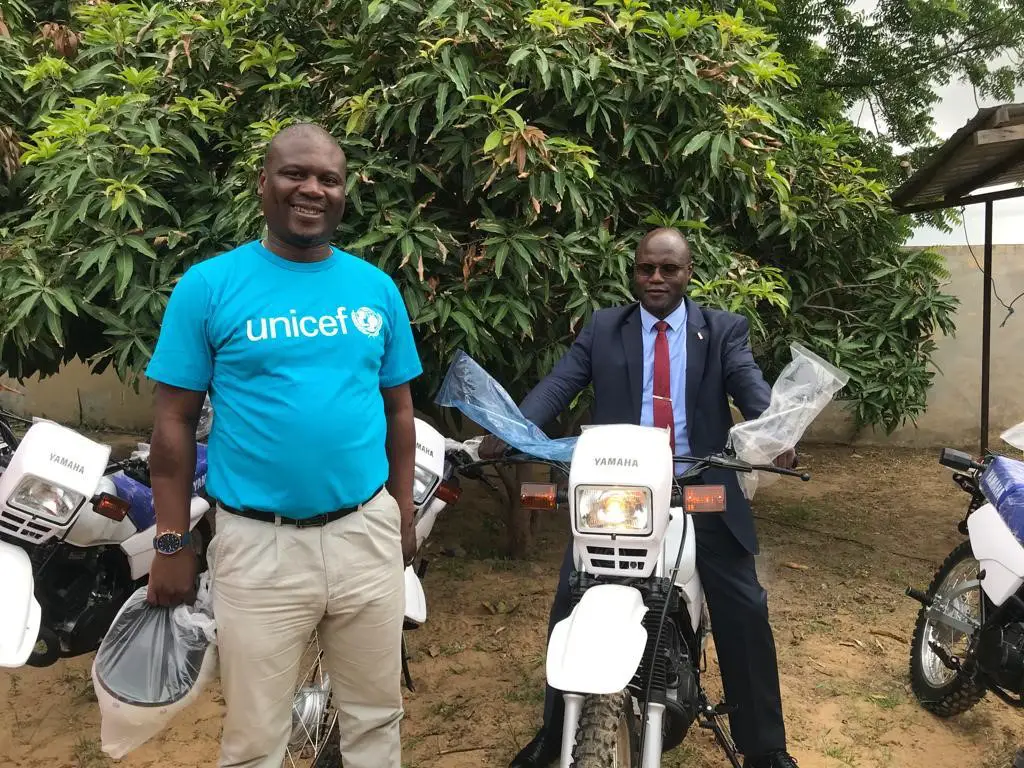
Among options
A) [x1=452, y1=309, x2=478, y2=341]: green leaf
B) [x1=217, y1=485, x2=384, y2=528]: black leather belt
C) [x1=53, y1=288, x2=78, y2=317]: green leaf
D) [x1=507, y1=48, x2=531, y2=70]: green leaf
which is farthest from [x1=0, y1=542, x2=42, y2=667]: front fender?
[x1=507, y1=48, x2=531, y2=70]: green leaf

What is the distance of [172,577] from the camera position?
74.4 inches

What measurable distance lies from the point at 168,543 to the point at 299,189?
86 centimetres

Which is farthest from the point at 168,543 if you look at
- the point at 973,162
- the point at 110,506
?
the point at 973,162

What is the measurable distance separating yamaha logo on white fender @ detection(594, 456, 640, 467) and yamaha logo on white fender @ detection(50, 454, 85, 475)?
5.61ft

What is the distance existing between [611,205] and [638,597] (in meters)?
1.97

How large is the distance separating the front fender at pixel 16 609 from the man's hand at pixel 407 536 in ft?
3.64

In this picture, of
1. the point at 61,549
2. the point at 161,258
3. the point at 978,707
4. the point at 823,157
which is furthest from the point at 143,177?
the point at 978,707

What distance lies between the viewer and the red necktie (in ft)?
8.18

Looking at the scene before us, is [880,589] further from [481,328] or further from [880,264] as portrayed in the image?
[481,328]

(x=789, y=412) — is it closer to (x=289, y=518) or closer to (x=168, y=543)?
(x=289, y=518)

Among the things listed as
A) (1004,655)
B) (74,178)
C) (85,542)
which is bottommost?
(1004,655)

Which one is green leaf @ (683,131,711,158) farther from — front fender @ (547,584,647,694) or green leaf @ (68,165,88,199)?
green leaf @ (68,165,88,199)

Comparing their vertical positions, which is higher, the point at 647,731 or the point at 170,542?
the point at 170,542

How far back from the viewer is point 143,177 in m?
3.29
